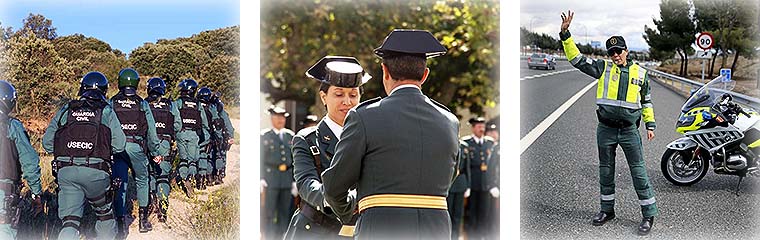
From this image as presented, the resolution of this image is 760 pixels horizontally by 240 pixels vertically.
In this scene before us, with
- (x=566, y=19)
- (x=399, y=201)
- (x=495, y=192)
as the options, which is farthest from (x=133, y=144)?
(x=566, y=19)

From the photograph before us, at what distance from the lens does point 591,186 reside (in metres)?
5.12

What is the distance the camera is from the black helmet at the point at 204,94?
17.5 feet

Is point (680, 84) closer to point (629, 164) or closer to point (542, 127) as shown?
point (629, 164)

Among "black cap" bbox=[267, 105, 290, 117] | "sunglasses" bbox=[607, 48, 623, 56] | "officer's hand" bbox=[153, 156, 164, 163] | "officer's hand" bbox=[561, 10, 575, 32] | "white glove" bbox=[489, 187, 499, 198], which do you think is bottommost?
"white glove" bbox=[489, 187, 499, 198]

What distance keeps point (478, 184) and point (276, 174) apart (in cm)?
117

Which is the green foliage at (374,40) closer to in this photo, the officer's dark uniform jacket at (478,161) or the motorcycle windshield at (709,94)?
Result: the officer's dark uniform jacket at (478,161)

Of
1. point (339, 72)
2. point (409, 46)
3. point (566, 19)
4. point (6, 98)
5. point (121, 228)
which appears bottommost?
point (121, 228)

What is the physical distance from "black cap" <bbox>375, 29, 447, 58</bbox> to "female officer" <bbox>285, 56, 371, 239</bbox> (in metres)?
0.50

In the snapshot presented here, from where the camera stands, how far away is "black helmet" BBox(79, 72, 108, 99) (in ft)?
17.0

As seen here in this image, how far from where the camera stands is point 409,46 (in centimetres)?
450

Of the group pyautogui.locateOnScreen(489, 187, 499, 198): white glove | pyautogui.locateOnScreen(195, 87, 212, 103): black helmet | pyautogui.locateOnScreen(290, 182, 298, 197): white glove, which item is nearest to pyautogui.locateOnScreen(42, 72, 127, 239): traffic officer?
pyautogui.locateOnScreen(195, 87, 212, 103): black helmet

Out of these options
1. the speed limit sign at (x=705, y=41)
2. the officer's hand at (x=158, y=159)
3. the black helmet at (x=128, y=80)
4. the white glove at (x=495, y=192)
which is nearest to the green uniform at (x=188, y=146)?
the officer's hand at (x=158, y=159)

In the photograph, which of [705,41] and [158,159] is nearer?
[705,41]

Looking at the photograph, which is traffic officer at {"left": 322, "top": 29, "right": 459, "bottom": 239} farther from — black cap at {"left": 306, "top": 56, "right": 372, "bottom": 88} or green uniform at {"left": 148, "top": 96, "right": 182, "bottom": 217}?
green uniform at {"left": 148, "top": 96, "right": 182, "bottom": 217}
